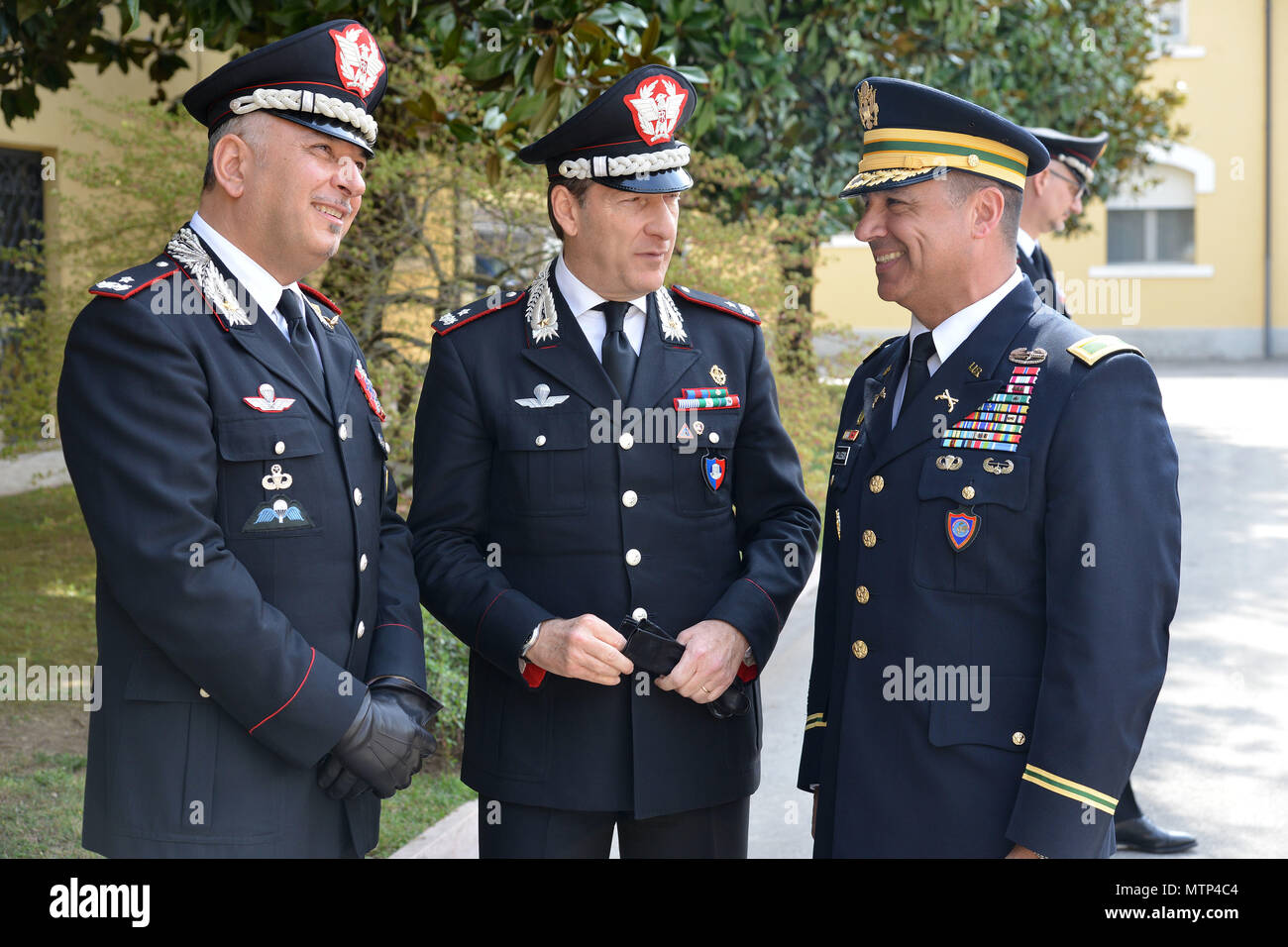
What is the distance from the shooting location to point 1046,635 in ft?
7.40

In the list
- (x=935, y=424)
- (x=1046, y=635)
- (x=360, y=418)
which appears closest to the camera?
(x=1046, y=635)

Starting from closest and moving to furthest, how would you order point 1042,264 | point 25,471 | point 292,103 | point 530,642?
point 292,103
point 530,642
point 1042,264
point 25,471

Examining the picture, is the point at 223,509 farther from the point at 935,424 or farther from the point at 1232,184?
the point at 1232,184

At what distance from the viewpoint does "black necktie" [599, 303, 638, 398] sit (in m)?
2.86

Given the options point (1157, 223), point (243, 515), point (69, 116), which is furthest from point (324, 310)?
point (1157, 223)

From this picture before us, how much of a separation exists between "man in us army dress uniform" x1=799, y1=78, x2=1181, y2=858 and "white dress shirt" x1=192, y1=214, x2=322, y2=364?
45.7 inches

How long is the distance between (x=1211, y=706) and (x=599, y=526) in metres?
4.33

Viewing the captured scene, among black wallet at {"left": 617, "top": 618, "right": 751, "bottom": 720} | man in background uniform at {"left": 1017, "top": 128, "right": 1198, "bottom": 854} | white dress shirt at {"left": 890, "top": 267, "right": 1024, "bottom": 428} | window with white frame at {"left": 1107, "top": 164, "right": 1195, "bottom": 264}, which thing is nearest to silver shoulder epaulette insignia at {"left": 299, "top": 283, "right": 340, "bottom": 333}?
black wallet at {"left": 617, "top": 618, "right": 751, "bottom": 720}

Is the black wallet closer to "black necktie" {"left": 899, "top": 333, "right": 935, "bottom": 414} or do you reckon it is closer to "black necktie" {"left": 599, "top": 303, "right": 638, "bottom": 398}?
"black necktie" {"left": 599, "top": 303, "right": 638, "bottom": 398}

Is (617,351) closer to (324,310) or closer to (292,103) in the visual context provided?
(324,310)

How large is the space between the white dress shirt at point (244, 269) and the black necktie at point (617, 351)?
2.40 feet

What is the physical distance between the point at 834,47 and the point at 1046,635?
699 cm

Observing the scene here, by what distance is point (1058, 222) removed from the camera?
5.02m

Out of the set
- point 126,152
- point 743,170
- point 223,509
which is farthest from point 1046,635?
point 126,152
